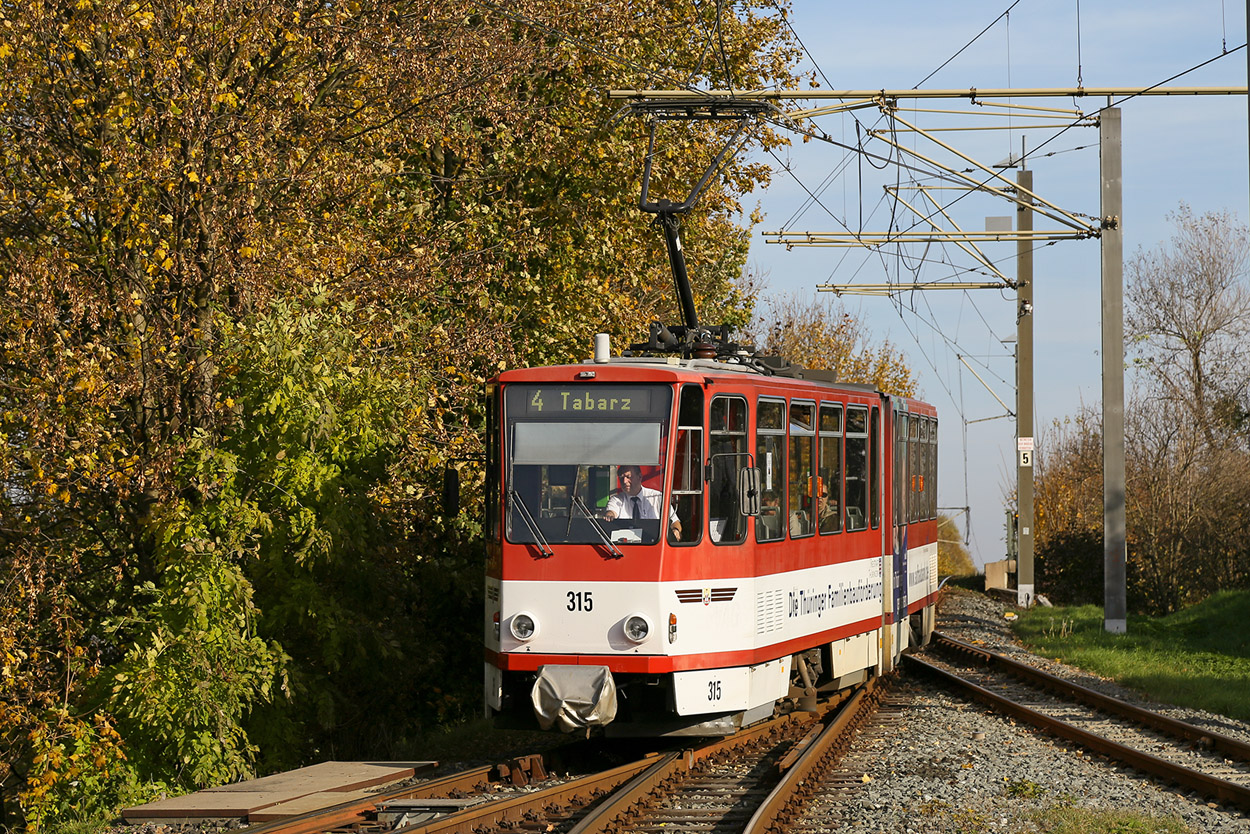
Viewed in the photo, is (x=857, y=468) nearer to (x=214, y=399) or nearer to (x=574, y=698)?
(x=574, y=698)

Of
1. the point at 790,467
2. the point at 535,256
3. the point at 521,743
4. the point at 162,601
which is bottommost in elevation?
the point at 521,743

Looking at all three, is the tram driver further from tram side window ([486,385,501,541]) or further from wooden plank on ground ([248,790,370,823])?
wooden plank on ground ([248,790,370,823])

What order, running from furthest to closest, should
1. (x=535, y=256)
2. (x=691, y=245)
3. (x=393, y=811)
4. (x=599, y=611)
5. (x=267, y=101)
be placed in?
(x=691, y=245)
(x=535, y=256)
(x=267, y=101)
(x=599, y=611)
(x=393, y=811)

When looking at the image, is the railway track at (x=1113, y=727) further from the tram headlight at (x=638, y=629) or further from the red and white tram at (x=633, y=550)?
the tram headlight at (x=638, y=629)

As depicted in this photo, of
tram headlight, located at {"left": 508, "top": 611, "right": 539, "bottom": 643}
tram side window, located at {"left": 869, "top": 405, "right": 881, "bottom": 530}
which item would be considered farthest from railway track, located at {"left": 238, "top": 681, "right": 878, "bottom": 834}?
tram side window, located at {"left": 869, "top": 405, "right": 881, "bottom": 530}

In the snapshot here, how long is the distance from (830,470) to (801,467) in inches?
34.0

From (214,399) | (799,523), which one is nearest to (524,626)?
(799,523)

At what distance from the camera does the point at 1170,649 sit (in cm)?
2092

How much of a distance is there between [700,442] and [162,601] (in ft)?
18.0

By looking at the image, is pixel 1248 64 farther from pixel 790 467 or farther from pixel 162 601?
pixel 162 601

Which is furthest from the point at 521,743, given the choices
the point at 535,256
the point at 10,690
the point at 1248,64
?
the point at 1248,64

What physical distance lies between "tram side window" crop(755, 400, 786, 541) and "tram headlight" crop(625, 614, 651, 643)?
4.61 ft

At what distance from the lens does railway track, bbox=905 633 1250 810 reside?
11.0 meters

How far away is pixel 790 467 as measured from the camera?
492 inches
